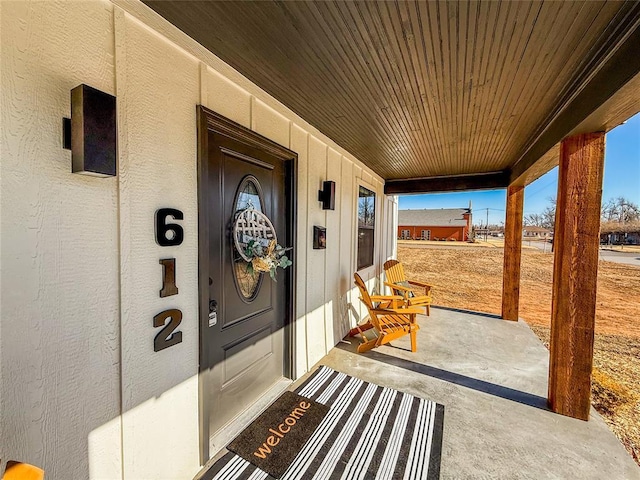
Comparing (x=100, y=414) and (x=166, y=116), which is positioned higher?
(x=166, y=116)

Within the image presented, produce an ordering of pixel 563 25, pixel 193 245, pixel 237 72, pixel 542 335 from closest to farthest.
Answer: pixel 563 25
pixel 193 245
pixel 237 72
pixel 542 335

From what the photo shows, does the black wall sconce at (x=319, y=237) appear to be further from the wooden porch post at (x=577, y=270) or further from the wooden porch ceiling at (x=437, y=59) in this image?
the wooden porch post at (x=577, y=270)

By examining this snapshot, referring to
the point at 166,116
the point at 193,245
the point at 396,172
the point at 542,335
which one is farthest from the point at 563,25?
the point at 542,335

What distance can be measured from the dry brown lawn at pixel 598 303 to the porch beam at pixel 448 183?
2655 mm

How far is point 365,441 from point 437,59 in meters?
2.80

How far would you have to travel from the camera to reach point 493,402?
244cm

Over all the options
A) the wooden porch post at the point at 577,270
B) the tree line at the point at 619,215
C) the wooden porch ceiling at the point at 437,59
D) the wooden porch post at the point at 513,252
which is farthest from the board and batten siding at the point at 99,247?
the tree line at the point at 619,215

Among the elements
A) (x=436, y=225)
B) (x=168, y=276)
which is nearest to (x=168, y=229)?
(x=168, y=276)

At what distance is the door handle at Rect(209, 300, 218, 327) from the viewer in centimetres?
182

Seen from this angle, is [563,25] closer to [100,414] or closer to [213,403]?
[100,414]

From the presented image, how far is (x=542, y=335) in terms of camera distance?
160 inches

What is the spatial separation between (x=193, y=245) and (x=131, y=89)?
2.88 feet

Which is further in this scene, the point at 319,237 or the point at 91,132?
the point at 319,237

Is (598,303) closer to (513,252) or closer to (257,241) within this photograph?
(513,252)
